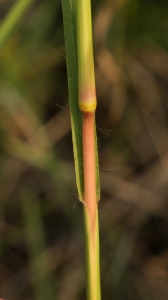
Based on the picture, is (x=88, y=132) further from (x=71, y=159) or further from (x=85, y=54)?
(x=71, y=159)

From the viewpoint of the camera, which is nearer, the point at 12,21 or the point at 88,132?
the point at 88,132

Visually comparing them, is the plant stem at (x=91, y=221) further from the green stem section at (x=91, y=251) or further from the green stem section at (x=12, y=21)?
the green stem section at (x=12, y=21)

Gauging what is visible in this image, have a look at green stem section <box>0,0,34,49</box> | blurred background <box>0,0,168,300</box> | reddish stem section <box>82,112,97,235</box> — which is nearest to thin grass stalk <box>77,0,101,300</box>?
reddish stem section <box>82,112,97,235</box>

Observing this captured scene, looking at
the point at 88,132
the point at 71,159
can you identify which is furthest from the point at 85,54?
the point at 71,159

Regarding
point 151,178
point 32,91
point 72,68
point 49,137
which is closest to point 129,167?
point 151,178

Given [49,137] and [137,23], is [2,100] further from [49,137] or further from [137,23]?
[137,23]

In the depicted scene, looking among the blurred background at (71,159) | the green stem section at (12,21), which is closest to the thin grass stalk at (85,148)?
the green stem section at (12,21)

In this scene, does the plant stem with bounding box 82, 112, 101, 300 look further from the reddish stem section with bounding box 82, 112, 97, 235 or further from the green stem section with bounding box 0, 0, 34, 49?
the green stem section with bounding box 0, 0, 34, 49
